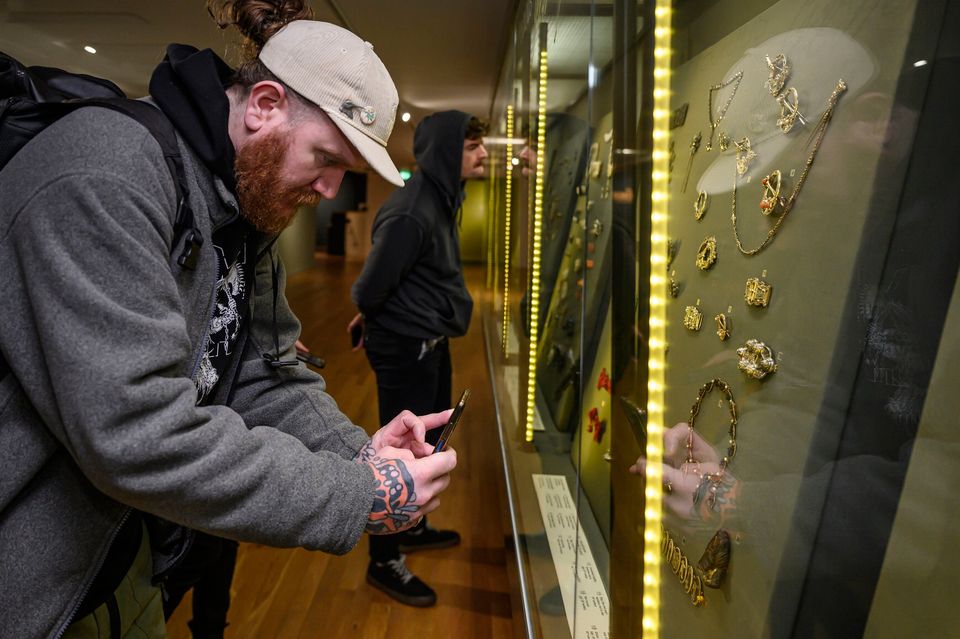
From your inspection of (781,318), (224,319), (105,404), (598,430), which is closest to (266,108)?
(224,319)

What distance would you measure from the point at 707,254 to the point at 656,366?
187 mm

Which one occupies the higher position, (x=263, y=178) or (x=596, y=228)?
(x=263, y=178)

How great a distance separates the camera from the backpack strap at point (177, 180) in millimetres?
802

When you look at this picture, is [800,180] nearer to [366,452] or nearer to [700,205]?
[700,205]

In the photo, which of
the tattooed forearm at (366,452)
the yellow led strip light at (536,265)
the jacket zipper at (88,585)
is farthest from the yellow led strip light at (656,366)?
the yellow led strip light at (536,265)

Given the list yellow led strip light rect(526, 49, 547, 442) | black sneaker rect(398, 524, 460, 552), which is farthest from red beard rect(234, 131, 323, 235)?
black sneaker rect(398, 524, 460, 552)

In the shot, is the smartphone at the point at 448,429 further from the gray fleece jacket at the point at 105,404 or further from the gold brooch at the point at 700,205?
the gold brooch at the point at 700,205

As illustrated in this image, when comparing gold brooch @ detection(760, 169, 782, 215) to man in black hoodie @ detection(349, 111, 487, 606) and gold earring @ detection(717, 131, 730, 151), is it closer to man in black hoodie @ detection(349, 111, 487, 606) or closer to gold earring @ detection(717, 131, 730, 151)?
gold earring @ detection(717, 131, 730, 151)

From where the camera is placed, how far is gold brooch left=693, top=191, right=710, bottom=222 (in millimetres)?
954

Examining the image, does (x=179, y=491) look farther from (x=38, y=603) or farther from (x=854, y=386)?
(x=854, y=386)

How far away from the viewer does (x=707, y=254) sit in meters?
0.95

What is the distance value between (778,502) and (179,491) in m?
0.67

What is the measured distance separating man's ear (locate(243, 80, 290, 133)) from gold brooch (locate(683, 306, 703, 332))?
666 millimetres

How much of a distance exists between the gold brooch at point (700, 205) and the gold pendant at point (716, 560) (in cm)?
45
